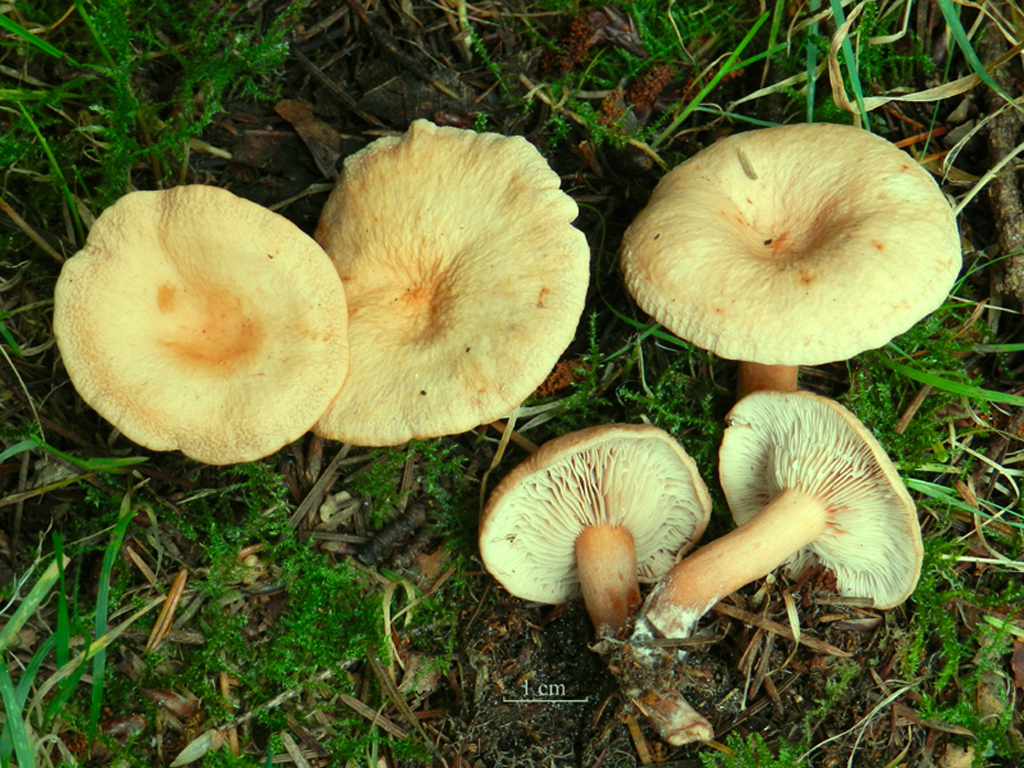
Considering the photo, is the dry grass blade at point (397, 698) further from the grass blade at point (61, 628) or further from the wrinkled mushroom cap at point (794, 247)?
the wrinkled mushroom cap at point (794, 247)

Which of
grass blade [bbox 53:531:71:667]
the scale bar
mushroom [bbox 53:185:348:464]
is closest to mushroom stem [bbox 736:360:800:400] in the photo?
the scale bar

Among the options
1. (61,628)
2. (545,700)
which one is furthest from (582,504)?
(61,628)

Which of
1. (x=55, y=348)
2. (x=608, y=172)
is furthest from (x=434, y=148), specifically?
(x=55, y=348)

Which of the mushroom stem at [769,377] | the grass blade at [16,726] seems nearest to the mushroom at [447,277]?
the mushroom stem at [769,377]

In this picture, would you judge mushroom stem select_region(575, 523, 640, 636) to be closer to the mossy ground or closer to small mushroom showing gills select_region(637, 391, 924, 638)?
small mushroom showing gills select_region(637, 391, 924, 638)

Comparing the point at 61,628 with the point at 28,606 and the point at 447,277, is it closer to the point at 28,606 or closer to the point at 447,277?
the point at 28,606

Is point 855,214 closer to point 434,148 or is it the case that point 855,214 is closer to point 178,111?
point 434,148
